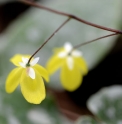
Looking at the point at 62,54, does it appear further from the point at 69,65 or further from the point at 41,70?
the point at 41,70

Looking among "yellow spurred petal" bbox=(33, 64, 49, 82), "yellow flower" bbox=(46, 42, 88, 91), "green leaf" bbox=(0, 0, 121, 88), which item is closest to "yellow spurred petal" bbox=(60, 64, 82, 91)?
"yellow flower" bbox=(46, 42, 88, 91)

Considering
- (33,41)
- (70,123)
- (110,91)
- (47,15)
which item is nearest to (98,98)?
(110,91)

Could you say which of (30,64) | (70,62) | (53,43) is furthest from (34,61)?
(53,43)

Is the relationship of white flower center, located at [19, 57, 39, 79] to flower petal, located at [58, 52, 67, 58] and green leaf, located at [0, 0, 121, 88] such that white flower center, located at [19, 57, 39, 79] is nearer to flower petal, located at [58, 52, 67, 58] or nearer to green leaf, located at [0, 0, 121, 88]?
flower petal, located at [58, 52, 67, 58]

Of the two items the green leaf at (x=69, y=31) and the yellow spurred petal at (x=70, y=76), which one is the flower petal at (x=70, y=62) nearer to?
the yellow spurred petal at (x=70, y=76)

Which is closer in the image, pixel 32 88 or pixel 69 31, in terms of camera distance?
pixel 32 88

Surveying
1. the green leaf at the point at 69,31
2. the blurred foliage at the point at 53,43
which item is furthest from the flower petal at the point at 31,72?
the green leaf at the point at 69,31
